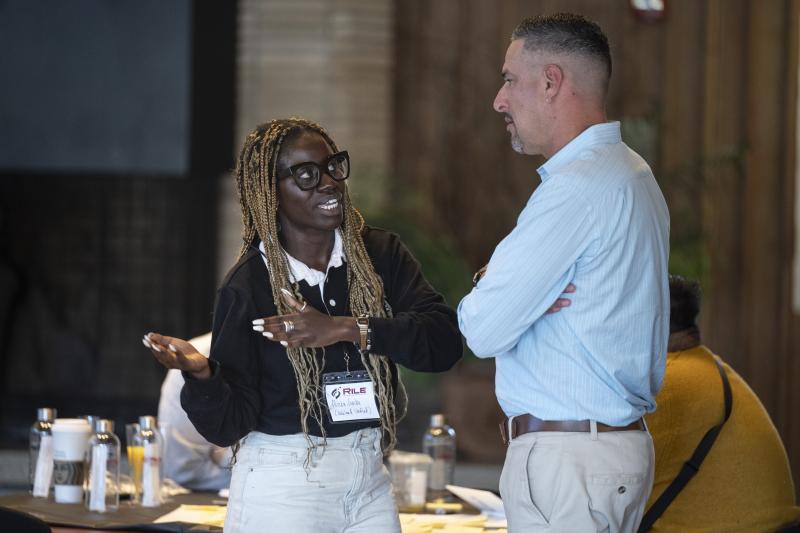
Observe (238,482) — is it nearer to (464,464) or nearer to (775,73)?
(464,464)

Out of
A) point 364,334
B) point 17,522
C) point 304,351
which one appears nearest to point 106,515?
point 17,522

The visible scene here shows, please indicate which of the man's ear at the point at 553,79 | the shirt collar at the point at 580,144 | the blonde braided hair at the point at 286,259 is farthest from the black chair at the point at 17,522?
the man's ear at the point at 553,79

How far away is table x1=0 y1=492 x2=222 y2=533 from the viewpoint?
324 centimetres

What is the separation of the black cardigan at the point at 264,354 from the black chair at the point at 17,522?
41 cm

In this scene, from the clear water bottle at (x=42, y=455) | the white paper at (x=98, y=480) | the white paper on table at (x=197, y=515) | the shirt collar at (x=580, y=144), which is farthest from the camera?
Answer: the clear water bottle at (x=42, y=455)

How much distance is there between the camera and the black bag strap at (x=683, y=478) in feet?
10.3

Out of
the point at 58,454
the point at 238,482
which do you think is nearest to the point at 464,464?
the point at 58,454

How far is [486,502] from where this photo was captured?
3.60m

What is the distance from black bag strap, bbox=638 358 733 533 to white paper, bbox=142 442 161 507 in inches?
55.1

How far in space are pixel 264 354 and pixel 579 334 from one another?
Result: 0.69 meters

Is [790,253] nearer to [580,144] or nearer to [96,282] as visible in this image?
[96,282]

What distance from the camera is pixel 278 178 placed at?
2.65 metres

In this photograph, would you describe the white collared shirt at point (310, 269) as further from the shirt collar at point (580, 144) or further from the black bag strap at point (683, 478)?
the black bag strap at point (683, 478)

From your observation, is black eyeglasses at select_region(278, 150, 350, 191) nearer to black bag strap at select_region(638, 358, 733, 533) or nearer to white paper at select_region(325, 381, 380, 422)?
white paper at select_region(325, 381, 380, 422)
